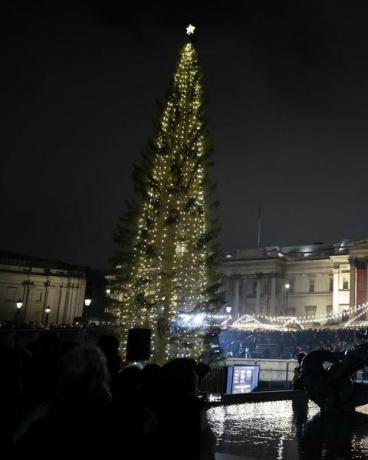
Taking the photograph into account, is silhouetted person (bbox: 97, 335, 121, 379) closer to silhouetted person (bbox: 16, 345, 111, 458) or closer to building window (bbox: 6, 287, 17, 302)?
silhouetted person (bbox: 16, 345, 111, 458)

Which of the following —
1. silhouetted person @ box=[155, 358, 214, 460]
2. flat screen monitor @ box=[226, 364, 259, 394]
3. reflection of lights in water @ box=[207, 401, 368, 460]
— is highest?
silhouetted person @ box=[155, 358, 214, 460]

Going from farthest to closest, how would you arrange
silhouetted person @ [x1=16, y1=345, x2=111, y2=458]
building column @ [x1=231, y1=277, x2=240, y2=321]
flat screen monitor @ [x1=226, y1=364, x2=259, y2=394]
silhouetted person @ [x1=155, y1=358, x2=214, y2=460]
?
1. building column @ [x1=231, y1=277, x2=240, y2=321]
2. flat screen monitor @ [x1=226, y1=364, x2=259, y2=394]
3. silhouetted person @ [x1=155, y1=358, x2=214, y2=460]
4. silhouetted person @ [x1=16, y1=345, x2=111, y2=458]

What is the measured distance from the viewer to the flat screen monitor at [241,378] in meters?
20.3

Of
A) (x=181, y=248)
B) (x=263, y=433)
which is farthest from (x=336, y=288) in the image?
(x=263, y=433)

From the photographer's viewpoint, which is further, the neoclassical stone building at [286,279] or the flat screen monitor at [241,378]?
the neoclassical stone building at [286,279]

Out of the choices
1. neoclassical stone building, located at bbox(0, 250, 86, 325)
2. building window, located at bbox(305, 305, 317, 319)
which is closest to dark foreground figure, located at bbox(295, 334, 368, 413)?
neoclassical stone building, located at bbox(0, 250, 86, 325)

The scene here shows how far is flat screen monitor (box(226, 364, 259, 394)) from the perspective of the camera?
20344mm

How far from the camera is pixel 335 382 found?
14.2 m

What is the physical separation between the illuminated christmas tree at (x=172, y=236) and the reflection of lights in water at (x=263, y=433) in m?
7.88

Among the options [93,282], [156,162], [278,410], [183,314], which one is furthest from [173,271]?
[93,282]

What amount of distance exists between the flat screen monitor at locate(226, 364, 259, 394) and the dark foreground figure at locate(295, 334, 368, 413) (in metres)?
6.19

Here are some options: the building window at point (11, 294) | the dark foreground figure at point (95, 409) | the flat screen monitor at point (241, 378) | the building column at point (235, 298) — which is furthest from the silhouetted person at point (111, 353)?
the building column at point (235, 298)

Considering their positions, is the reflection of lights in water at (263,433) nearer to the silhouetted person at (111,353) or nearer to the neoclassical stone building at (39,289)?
the silhouetted person at (111,353)

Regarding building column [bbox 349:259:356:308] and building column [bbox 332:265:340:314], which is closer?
building column [bbox 349:259:356:308]
